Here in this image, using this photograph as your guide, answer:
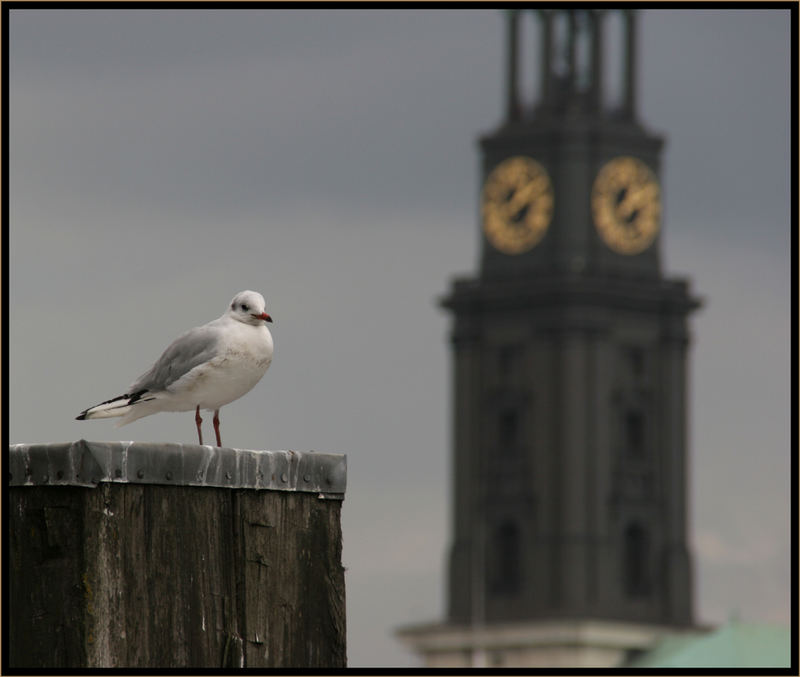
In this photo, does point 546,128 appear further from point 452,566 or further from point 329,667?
point 329,667

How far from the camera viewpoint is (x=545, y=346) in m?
174

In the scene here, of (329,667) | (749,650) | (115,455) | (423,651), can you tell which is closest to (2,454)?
(115,455)

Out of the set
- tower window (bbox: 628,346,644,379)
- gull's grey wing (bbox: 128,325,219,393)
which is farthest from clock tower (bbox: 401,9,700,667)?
gull's grey wing (bbox: 128,325,219,393)

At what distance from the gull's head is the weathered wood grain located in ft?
6.97

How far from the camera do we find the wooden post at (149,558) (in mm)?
8922

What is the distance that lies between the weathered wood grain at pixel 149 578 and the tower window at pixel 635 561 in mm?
167861

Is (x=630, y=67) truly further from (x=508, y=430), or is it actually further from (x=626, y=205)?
(x=508, y=430)

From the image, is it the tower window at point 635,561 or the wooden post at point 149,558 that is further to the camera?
the tower window at point 635,561

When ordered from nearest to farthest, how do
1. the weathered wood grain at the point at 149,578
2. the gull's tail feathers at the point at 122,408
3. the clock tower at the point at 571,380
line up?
the weathered wood grain at the point at 149,578 < the gull's tail feathers at the point at 122,408 < the clock tower at the point at 571,380

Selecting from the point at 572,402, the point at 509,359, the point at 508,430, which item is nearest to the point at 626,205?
the point at 509,359

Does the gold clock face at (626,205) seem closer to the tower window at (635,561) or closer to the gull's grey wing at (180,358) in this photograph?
the tower window at (635,561)

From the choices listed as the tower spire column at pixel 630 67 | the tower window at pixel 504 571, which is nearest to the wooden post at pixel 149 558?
the tower window at pixel 504 571

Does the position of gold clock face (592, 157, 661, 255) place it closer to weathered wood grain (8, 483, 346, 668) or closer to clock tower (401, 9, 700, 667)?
clock tower (401, 9, 700, 667)

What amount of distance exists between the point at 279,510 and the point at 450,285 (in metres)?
170
